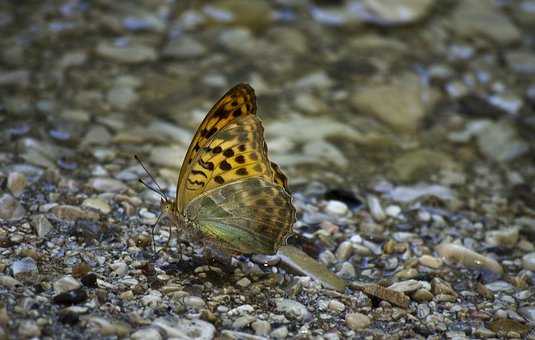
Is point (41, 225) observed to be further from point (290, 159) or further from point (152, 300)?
point (290, 159)

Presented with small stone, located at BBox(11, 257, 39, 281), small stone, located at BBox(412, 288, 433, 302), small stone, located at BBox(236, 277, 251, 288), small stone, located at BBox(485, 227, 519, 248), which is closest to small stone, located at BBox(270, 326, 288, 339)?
small stone, located at BBox(236, 277, 251, 288)

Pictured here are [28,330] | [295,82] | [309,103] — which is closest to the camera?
[28,330]

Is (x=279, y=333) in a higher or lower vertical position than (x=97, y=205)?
lower

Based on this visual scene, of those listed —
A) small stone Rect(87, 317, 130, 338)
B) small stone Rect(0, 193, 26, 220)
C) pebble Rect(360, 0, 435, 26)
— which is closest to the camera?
small stone Rect(87, 317, 130, 338)

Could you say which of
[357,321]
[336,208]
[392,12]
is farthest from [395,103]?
[357,321]

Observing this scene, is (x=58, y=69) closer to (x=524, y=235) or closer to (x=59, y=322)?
(x=59, y=322)

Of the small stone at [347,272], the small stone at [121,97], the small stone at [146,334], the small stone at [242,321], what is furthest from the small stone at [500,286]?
the small stone at [121,97]

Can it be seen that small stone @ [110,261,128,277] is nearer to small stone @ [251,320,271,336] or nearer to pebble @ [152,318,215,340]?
pebble @ [152,318,215,340]
